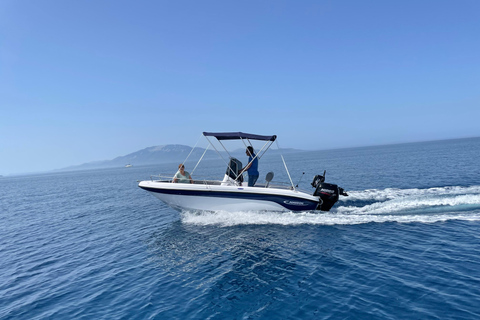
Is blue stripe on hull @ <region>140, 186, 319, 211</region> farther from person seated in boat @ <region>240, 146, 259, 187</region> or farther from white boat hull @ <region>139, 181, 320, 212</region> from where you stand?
person seated in boat @ <region>240, 146, 259, 187</region>

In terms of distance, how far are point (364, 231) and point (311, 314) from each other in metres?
5.59

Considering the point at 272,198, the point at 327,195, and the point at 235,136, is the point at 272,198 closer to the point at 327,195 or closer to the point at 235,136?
the point at 327,195

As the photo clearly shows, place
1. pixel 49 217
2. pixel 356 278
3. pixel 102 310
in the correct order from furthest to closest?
pixel 49 217 → pixel 356 278 → pixel 102 310

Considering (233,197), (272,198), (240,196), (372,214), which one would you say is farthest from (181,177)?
(372,214)

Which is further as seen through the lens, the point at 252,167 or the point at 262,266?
the point at 252,167

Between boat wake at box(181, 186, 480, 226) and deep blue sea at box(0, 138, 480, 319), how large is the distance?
0.15ft

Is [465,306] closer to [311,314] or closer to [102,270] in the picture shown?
[311,314]

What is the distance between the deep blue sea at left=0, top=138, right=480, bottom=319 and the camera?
5.52 meters

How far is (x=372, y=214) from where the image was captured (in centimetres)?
1156

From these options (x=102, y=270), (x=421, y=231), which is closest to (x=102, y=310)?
(x=102, y=270)

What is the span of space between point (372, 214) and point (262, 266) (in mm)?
6814

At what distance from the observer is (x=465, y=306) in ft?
16.4

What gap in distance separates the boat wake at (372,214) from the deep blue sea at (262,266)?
0.05m

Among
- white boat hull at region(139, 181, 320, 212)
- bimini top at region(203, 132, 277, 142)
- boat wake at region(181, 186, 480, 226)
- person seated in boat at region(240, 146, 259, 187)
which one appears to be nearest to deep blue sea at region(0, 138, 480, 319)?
boat wake at region(181, 186, 480, 226)
